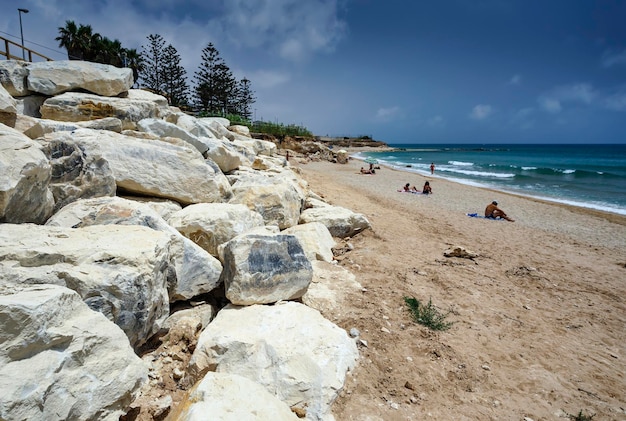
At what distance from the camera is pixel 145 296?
8.40 feet

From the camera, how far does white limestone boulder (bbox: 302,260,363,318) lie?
4023 mm

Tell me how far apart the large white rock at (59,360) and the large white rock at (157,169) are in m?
2.79

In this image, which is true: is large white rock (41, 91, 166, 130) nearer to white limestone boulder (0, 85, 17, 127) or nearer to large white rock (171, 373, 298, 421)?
white limestone boulder (0, 85, 17, 127)

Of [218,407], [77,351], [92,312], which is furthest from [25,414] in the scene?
[218,407]

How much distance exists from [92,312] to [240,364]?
1.25 m

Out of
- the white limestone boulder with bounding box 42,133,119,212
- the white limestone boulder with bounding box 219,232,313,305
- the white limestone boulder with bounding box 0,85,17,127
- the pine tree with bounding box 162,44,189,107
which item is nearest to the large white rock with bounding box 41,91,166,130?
the white limestone boulder with bounding box 0,85,17,127

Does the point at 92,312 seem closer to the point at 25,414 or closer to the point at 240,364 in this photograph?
the point at 25,414

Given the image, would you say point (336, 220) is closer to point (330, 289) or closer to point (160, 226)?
point (330, 289)

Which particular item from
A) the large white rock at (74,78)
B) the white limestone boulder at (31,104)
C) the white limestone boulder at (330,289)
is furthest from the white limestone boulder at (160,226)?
the large white rock at (74,78)

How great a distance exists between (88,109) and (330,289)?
6720 mm

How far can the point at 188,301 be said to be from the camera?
11.8ft

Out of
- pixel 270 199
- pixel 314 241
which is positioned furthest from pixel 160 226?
pixel 314 241

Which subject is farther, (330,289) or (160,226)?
(330,289)

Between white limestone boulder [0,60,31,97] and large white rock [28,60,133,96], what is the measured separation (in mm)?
115
